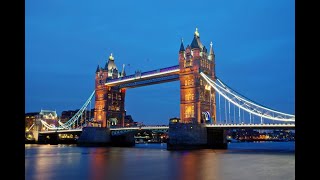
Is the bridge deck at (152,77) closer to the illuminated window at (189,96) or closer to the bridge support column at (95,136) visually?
the illuminated window at (189,96)

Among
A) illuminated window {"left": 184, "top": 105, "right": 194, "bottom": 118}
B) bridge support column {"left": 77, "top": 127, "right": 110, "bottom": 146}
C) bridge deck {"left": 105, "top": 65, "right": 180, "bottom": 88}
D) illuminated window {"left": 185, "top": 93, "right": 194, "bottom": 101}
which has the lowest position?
bridge support column {"left": 77, "top": 127, "right": 110, "bottom": 146}

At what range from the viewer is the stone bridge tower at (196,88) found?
49.4 metres

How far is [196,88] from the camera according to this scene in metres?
49.5

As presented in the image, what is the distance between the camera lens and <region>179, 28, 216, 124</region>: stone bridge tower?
49.4 metres

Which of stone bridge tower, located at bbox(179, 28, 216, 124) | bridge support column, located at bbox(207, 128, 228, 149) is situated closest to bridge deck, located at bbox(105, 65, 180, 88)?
stone bridge tower, located at bbox(179, 28, 216, 124)

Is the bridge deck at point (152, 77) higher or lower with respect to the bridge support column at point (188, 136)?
higher

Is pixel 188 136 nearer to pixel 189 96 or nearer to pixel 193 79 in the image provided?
pixel 189 96

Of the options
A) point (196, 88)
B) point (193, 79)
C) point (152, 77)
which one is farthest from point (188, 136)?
point (152, 77)

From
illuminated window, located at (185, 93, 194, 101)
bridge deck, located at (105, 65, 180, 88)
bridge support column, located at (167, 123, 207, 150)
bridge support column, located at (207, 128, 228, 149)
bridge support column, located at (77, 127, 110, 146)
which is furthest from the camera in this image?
bridge support column, located at (77, 127, 110, 146)

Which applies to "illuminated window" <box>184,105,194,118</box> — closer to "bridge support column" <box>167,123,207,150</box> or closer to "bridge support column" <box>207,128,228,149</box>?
"bridge support column" <box>207,128,228,149</box>

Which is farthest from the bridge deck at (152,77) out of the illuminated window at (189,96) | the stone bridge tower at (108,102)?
the stone bridge tower at (108,102)
